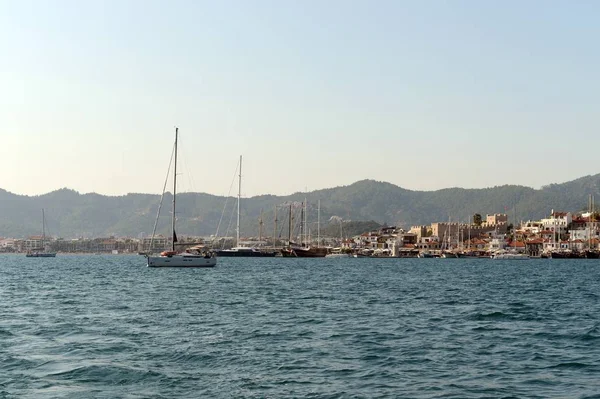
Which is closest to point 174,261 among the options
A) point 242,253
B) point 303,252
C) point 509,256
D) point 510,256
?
point 242,253

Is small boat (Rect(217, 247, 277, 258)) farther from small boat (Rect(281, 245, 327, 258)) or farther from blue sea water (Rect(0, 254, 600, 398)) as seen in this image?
blue sea water (Rect(0, 254, 600, 398))

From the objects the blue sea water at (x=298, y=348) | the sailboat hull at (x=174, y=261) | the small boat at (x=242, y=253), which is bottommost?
the blue sea water at (x=298, y=348)

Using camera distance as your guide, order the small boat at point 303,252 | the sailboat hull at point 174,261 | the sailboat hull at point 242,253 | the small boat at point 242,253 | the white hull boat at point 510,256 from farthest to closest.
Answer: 1. the small boat at point 303,252
2. the small boat at point 242,253
3. the sailboat hull at point 242,253
4. the white hull boat at point 510,256
5. the sailboat hull at point 174,261

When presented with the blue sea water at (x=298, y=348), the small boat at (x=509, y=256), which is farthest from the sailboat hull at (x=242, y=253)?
the blue sea water at (x=298, y=348)

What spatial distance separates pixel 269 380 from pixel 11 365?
7552 millimetres

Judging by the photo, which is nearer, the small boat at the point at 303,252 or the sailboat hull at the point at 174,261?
the sailboat hull at the point at 174,261

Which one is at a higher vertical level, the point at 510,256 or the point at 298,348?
the point at 510,256

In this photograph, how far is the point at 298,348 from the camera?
1032 inches

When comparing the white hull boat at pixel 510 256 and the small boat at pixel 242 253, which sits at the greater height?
the small boat at pixel 242 253

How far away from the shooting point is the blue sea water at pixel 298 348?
66.2ft

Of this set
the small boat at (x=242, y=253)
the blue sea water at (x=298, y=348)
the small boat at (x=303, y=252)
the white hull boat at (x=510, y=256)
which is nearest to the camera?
the blue sea water at (x=298, y=348)

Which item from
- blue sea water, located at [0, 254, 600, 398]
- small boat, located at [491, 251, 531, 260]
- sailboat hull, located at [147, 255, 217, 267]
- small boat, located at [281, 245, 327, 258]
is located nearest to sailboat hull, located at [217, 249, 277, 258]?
small boat, located at [281, 245, 327, 258]

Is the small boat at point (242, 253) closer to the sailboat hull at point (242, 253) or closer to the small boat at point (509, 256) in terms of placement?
the sailboat hull at point (242, 253)

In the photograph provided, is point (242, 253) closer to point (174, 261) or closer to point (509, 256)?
point (509, 256)
